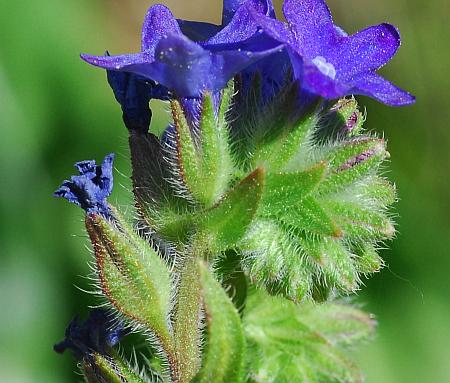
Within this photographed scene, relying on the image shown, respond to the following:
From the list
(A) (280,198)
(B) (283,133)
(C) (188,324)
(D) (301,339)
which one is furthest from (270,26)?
(D) (301,339)

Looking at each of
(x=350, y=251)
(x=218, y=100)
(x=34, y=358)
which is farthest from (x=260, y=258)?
(x=34, y=358)

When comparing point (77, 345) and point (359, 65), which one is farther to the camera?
point (77, 345)

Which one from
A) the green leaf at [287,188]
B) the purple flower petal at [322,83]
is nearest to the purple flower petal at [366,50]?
the purple flower petal at [322,83]

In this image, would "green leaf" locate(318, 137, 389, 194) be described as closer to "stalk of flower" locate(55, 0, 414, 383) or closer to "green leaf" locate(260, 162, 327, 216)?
Result: "stalk of flower" locate(55, 0, 414, 383)

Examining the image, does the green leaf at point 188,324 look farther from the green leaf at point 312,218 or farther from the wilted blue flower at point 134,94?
the wilted blue flower at point 134,94

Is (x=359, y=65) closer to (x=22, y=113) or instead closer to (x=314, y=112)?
(x=314, y=112)

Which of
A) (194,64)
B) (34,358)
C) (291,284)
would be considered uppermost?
(194,64)
